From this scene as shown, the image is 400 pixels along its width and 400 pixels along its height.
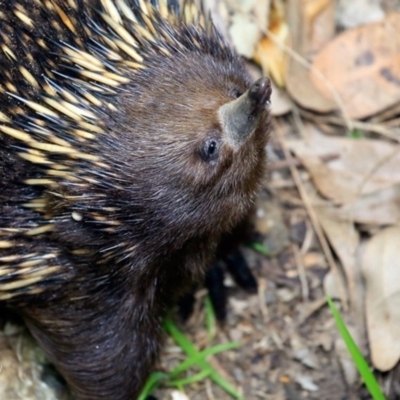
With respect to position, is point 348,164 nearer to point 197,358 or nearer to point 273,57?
point 273,57

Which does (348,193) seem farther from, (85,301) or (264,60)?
(85,301)

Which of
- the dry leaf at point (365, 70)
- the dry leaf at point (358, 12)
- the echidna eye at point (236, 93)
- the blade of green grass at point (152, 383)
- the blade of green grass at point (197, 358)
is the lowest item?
the blade of green grass at point (197, 358)

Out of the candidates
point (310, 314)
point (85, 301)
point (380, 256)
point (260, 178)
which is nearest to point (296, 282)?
point (310, 314)

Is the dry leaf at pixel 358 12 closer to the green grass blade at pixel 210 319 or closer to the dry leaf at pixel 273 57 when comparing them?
the dry leaf at pixel 273 57

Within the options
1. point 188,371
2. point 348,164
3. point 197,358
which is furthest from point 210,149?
point 348,164

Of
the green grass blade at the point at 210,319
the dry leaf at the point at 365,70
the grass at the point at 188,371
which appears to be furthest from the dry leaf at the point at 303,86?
the grass at the point at 188,371
